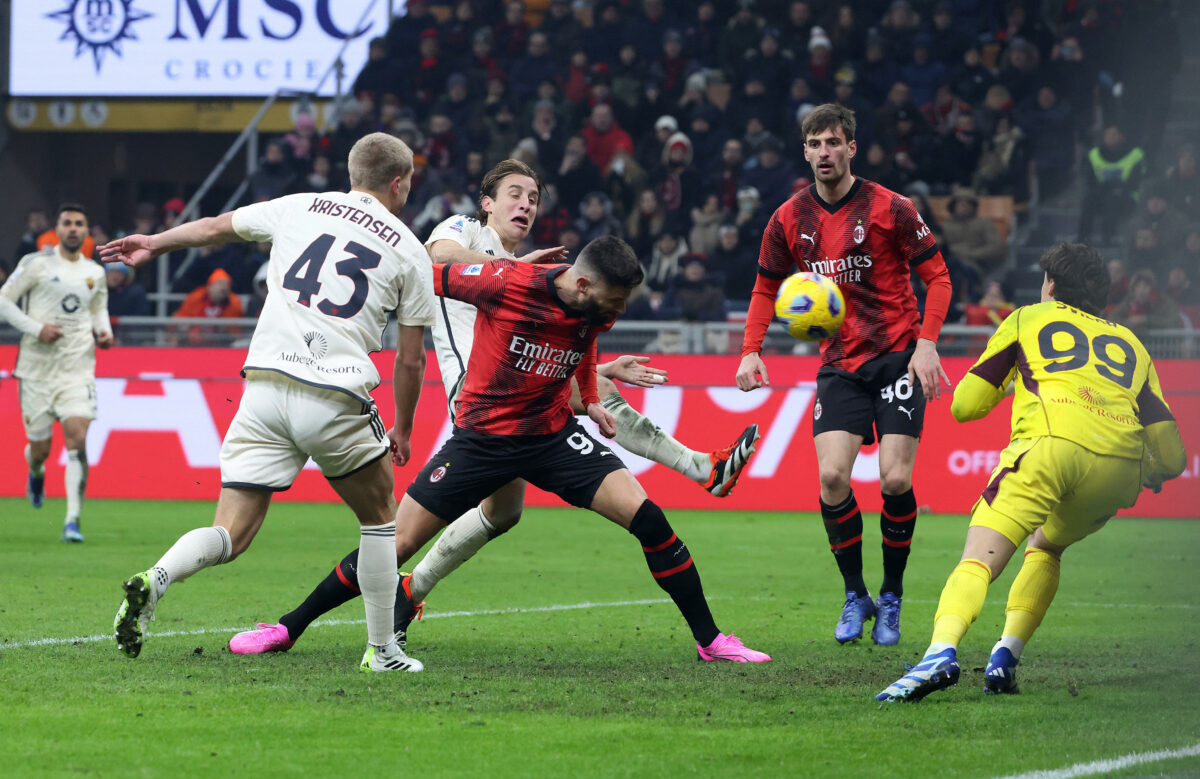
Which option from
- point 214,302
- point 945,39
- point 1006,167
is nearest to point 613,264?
point 214,302

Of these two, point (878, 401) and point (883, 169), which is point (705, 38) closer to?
point (883, 169)

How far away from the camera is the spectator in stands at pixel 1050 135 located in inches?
713

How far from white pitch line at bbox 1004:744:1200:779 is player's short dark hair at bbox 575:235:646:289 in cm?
243

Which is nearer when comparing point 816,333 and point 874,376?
point 816,333

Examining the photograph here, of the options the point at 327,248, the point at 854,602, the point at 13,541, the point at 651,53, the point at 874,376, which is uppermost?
the point at 651,53

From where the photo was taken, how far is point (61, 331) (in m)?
12.1

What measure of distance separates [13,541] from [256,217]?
262 inches

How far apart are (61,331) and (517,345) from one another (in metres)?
7.22

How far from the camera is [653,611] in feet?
26.8

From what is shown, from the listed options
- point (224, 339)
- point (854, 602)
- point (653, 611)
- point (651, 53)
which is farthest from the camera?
point (651, 53)

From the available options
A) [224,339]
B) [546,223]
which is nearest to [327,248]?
[224,339]

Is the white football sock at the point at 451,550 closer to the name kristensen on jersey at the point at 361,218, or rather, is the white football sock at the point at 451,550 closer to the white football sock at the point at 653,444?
the white football sock at the point at 653,444

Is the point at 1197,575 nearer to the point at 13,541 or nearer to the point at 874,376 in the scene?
the point at 874,376

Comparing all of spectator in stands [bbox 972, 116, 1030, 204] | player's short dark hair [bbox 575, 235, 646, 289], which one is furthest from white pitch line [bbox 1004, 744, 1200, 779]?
spectator in stands [bbox 972, 116, 1030, 204]
